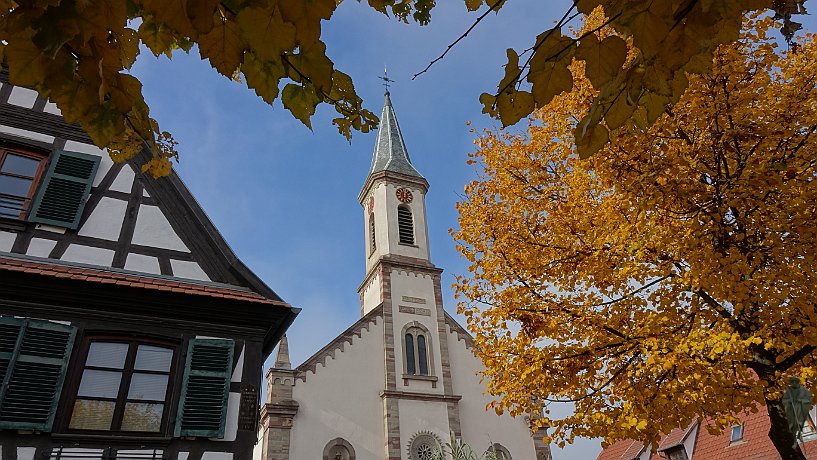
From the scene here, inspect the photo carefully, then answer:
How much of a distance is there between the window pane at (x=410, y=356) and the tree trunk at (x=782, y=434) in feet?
52.8

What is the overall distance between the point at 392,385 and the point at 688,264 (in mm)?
15630

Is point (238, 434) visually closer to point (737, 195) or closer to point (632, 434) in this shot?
point (632, 434)


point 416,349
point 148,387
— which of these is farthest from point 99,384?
point 416,349

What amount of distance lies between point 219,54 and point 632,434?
23.2 ft

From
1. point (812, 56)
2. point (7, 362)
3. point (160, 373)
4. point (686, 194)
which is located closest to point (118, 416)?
point (160, 373)

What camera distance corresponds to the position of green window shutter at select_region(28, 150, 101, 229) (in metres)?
8.27

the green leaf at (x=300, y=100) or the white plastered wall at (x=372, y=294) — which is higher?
the white plastered wall at (x=372, y=294)

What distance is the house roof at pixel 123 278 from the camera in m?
7.53

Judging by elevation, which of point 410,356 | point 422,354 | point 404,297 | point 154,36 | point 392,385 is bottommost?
point 154,36

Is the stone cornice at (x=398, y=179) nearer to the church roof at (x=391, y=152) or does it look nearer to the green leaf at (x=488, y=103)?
the church roof at (x=391, y=152)

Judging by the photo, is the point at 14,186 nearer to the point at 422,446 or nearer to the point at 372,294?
the point at 422,446

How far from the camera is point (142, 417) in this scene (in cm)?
752

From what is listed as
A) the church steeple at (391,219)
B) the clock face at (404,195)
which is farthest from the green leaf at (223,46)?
the clock face at (404,195)

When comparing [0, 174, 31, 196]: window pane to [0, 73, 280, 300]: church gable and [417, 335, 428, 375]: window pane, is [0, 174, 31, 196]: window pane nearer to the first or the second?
[0, 73, 280, 300]: church gable
